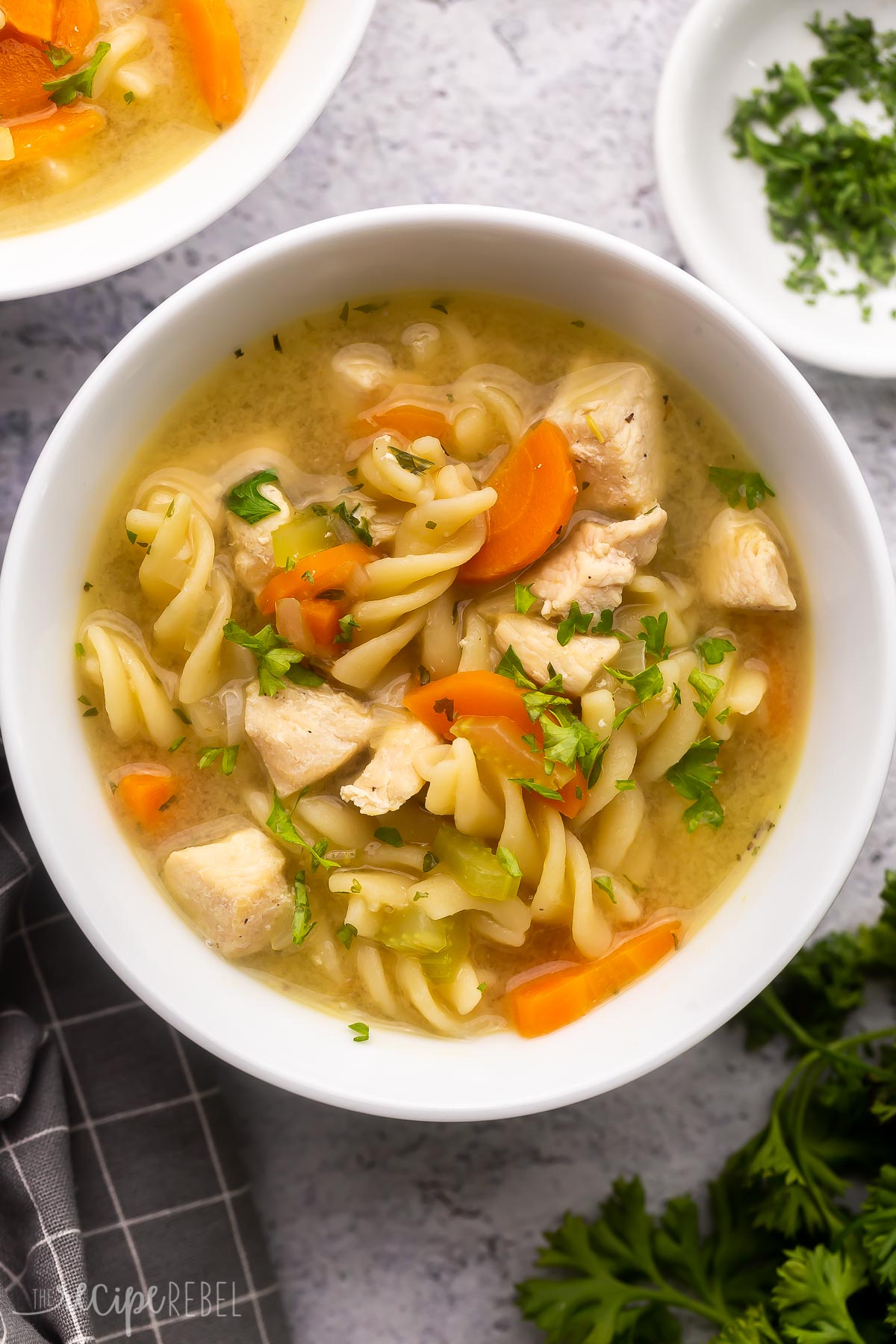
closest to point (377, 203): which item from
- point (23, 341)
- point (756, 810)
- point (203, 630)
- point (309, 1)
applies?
point (309, 1)

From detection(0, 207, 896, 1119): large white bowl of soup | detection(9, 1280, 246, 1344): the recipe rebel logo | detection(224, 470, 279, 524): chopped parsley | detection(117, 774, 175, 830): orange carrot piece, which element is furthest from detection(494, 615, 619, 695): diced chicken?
detection(9, 1280, 246, 1344): the recipe rebel logo

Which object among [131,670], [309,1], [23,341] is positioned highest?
[309,1]

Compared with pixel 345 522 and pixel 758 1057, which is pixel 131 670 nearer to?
pixel 345 522

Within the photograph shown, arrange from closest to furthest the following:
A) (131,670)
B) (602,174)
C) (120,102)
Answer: (131,670) < (120,102) < (602,174)

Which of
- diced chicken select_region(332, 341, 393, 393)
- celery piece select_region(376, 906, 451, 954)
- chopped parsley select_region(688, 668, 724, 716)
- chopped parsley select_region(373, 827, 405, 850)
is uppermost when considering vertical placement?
diced chicken select_region(332, 341, 393, 393)

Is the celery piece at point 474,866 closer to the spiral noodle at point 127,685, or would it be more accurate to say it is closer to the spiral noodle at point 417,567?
the spiral noodle at point 417,567

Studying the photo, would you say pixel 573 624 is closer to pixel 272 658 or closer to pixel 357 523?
pixel 357 523

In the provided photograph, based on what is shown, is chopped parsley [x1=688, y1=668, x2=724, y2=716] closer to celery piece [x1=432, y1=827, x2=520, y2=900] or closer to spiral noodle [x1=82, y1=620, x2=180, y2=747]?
celery piece [x1=432, y1=827, x2=520, y2=900]
